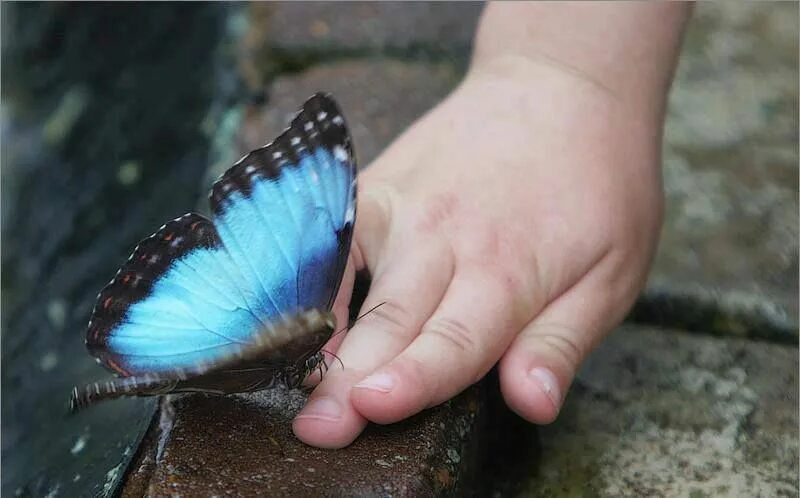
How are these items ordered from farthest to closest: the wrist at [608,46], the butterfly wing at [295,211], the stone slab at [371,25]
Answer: the stone slab at [371,25] → the wrist at [608,46] → the butterfly wing at [295,211]

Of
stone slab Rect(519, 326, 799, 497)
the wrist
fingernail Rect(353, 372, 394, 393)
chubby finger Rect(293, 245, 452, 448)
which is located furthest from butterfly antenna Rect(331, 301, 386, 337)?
the wrist

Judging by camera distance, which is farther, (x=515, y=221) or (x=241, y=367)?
(x=515, y=221)

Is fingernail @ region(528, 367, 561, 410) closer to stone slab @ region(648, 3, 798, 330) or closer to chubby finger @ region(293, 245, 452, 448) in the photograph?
chubby finger @ region(293, 245, 452, 448)

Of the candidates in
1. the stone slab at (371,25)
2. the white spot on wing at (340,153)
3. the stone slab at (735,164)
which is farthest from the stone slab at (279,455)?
the stone slab at (371,25)

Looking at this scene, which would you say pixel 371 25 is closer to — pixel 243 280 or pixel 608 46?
pixel 608 46

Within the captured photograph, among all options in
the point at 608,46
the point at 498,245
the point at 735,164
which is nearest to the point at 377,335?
the point at 498,245

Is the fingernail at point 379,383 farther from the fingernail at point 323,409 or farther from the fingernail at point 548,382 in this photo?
the fingernail at point 548,382

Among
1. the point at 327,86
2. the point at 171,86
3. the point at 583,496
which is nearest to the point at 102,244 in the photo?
the point at 171,86
